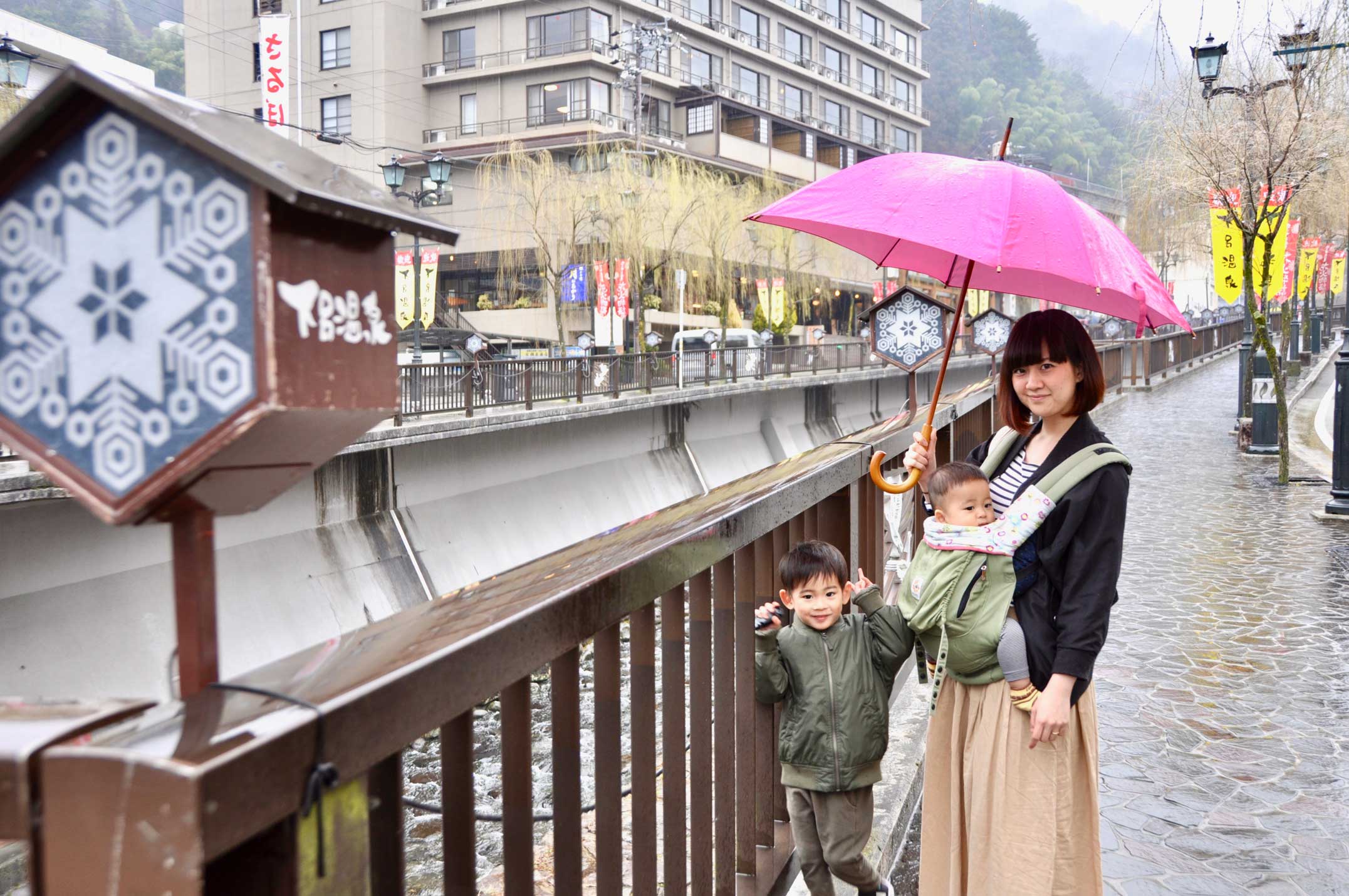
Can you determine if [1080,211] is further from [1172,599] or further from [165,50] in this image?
[165,50]

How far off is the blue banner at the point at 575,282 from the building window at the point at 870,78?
34142 mm

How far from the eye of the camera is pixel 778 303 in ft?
137

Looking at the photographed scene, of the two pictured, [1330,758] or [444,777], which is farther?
[1330,758]

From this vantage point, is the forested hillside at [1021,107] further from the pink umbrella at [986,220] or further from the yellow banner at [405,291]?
the pink umbrella at [986,220]

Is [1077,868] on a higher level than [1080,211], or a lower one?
lower

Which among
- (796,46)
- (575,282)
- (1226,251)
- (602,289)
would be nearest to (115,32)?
(575,282)

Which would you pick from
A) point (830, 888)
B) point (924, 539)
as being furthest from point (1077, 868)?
point (924, 539)

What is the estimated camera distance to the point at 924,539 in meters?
2.85

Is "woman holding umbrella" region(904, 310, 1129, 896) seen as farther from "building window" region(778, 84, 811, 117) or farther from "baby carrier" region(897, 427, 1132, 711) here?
"building window" region(778, 84, 811, 117)

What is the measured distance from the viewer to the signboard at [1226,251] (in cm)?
1595

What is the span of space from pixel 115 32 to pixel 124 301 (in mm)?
56786

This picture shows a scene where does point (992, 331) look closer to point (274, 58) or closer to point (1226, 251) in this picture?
point (1226, 251)

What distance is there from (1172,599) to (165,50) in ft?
167

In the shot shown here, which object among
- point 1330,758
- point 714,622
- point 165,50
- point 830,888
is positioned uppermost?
point 165,50
